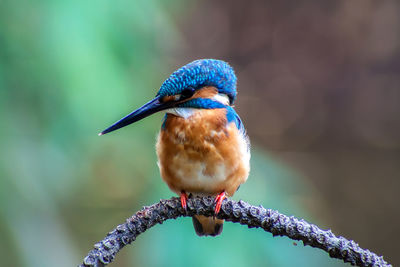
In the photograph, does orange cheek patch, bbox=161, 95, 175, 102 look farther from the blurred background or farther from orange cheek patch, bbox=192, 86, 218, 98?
the blurred background

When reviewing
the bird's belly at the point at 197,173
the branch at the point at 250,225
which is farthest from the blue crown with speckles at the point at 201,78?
the branch at the point at 250,225

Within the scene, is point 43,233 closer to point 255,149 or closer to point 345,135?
point 255,149

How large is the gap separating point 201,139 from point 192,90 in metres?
0.12

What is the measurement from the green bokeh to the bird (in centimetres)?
53

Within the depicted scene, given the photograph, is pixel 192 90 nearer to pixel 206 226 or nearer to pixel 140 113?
pixel 140 113

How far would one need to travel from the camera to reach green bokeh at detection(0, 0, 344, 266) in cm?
176

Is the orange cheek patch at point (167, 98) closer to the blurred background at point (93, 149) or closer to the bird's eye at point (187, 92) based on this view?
the bird's eye at point (187, 92)

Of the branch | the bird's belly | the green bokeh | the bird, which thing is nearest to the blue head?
the bird

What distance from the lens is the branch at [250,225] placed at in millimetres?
878

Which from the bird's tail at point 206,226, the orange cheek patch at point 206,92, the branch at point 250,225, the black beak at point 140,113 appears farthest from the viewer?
the bird's tail at point 206,226

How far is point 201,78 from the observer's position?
1.29 m

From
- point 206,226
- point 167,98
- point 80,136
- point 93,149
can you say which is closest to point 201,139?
point 167,98

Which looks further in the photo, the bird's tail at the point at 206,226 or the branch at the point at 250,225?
the bird's tail at the point at 206,226

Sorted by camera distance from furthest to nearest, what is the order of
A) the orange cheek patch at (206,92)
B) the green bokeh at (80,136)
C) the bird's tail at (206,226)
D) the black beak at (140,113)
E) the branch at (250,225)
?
the green bokeh at (80,136), the bird's tail at (206,226), the orange cheek patch at (206,92), the black beak at (140,113), the branch at (250,225)
